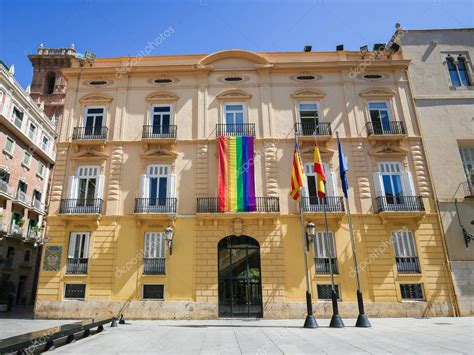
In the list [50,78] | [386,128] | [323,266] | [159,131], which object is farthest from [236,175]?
[50,78]

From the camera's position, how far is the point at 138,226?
56.1 feet

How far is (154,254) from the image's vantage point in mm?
16828

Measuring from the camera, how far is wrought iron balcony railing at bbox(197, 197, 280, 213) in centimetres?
1716

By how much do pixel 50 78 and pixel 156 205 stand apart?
3238 centimetres

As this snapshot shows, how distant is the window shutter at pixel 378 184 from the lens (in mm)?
17625

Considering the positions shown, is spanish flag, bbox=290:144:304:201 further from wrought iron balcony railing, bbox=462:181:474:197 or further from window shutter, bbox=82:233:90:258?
window shutter, bbox=82:233:90:258

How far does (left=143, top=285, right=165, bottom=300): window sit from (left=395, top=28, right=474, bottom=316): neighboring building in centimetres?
1526

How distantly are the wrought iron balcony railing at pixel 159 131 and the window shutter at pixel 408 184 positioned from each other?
1357cm

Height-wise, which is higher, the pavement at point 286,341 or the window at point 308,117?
the window at point 308,117

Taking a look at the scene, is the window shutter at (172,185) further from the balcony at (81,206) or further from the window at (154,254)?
the balcony at (81,206)

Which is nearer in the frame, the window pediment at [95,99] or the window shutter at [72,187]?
the window shutter at [72,187]

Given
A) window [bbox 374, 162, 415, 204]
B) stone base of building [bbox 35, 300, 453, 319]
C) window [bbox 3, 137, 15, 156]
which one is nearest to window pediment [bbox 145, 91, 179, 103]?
stone base of building [bbox 35, 300, 453, 319]

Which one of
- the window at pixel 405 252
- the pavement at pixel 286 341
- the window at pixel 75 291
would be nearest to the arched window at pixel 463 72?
the window at pixel 405 252

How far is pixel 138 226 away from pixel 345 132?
13.2 m
